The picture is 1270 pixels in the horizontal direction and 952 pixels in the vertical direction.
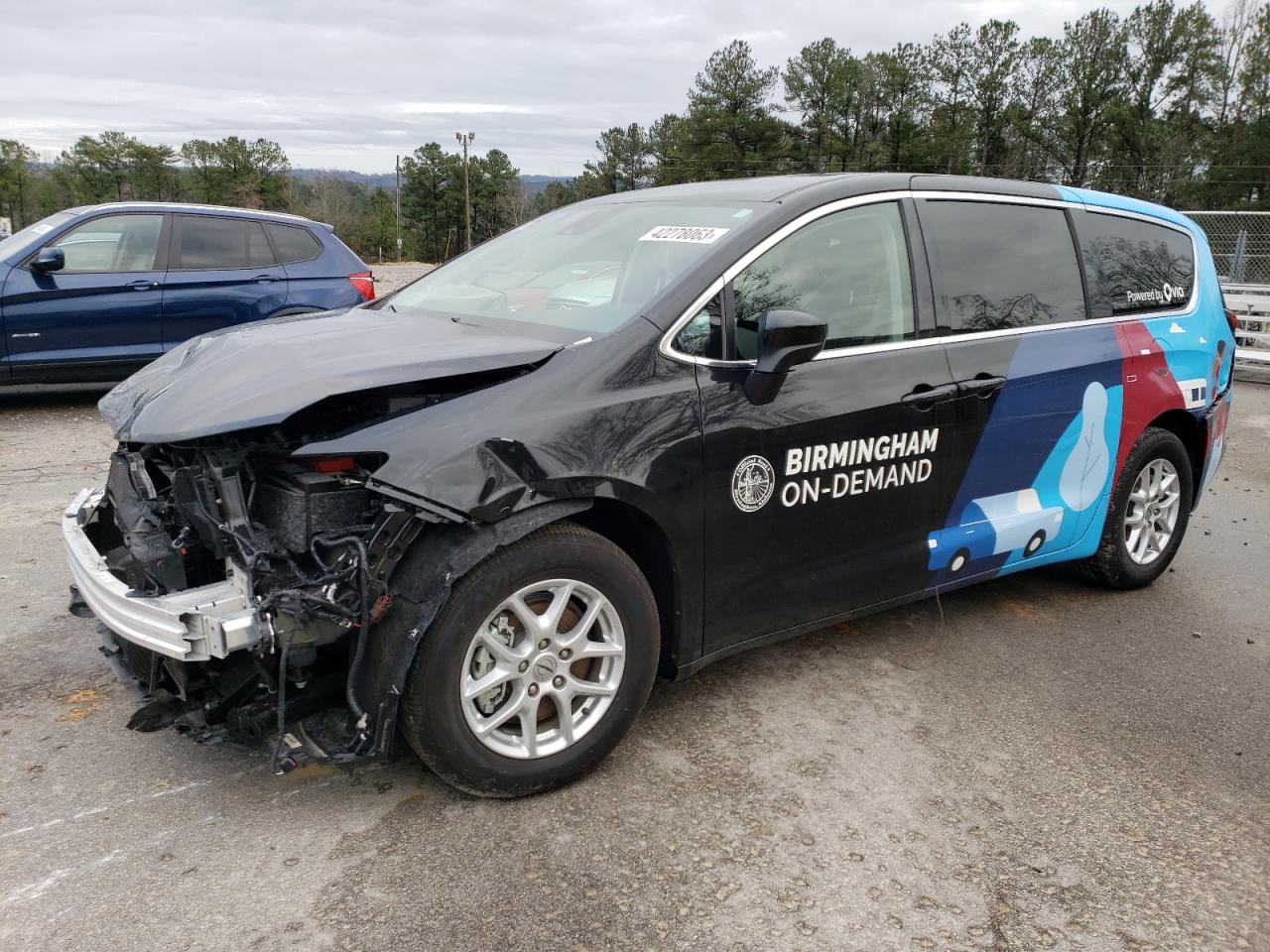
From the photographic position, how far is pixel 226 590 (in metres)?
2.74

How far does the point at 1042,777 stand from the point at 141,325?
7882 mm

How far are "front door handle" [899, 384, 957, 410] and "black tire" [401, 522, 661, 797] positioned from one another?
1244mm

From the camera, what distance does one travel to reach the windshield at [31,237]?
8.10 meters

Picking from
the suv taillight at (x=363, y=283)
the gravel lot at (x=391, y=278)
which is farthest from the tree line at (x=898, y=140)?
the suv taillight at (x=363, y=283)

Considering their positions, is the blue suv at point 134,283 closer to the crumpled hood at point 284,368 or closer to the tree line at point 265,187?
the crumpled hood at point 284,368

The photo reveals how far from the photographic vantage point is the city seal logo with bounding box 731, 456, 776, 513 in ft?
10.5

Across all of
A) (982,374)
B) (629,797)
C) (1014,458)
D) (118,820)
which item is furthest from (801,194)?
(118,820)

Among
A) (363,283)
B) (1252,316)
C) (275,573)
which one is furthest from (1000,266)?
(1252,316)

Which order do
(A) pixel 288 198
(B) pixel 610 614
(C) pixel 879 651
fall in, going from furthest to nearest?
1. (A) pixel 288 198
2. (C) pixel 879 651
3. (B) pixel 610 614

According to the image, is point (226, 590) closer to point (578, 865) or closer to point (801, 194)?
point (578, 865)

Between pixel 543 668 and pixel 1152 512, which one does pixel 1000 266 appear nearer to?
pixel 1152 512

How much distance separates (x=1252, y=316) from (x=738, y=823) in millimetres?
14508

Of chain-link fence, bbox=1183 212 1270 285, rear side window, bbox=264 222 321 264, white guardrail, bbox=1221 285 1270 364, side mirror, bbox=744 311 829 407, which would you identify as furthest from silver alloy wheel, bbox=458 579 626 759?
chain-link fence, bbox=1183 212 1270 285

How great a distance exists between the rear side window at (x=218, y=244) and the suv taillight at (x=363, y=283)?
783 mm
